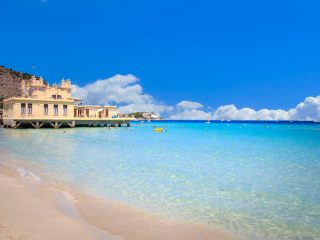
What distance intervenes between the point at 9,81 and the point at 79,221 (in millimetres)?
112684

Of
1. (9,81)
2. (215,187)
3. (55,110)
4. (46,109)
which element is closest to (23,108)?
(46,109)

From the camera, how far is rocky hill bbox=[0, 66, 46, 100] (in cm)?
10017

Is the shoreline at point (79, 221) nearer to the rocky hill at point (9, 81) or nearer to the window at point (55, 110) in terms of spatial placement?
the window at point (55, 110)

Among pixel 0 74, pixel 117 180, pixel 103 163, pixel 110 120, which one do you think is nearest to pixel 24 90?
pixel 110 120

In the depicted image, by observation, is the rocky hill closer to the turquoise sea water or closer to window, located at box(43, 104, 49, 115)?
window, located at box(43, 104, 49, 115)

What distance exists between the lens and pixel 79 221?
6629mm

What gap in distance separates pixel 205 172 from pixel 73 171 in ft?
19.3

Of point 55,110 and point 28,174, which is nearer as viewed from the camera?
point 28,174

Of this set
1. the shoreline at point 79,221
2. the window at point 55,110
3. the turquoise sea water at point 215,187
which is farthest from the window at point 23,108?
the shoreline at point 79,221

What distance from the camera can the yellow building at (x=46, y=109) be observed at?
50.8 meters

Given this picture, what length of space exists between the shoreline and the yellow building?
150 feet

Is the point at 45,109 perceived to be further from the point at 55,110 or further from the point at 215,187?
the point at 215,187

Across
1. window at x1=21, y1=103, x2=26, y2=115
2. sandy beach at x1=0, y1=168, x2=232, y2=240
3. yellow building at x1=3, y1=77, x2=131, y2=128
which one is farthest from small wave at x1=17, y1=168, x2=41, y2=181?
window at x1=21, y1=103, x2=26, y2=115

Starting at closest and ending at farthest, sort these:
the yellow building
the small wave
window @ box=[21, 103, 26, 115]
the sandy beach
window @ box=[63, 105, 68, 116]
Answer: the sandy beach
the small wave
the yellow building
window @ box=[21, 103, 26, 115]
window @ box=[63, 105, 68, 116]
